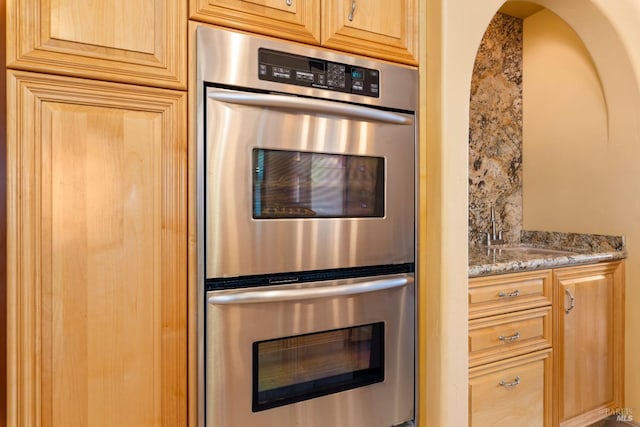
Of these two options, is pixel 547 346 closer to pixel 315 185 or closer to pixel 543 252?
pixel 543 252

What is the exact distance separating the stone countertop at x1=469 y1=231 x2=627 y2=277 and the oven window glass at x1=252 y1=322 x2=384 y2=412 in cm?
56

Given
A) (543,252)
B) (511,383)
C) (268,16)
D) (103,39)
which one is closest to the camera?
(103,39)

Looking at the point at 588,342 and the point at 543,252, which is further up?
the point at 543,252

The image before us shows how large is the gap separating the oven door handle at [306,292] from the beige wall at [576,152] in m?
1.60

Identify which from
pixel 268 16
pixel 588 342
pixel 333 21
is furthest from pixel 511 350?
pixel 268 16

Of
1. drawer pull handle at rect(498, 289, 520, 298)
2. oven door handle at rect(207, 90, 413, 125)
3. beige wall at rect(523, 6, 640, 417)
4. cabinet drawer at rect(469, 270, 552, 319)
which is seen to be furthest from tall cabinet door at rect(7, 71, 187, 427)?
beige wall at rect(523, 6, 640, 417)

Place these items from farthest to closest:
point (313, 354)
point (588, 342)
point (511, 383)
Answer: point (588, 342)
point (511, 383)
point (313, 354)

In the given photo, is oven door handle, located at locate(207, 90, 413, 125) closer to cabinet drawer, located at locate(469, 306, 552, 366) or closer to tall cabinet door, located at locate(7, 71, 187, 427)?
tall cabinet door, located at locate(7, 71, 187, 427)

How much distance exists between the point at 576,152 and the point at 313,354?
216 cm

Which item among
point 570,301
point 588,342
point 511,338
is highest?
point 570,301

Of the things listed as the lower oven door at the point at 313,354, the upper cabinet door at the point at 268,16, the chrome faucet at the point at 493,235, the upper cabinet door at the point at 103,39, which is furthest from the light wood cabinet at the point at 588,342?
the upper cabinet door at the point at 103,39

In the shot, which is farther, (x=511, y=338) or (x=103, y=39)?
(x=511, y=338)

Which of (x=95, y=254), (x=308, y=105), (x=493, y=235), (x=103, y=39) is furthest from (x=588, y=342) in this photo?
(x=103, y=39)

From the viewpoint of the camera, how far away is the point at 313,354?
54.5 inches
